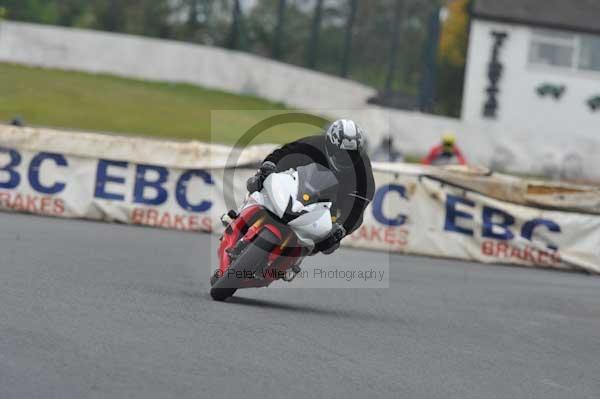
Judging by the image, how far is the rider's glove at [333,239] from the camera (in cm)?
909

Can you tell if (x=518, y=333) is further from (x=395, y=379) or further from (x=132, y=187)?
(x=132, y=187)

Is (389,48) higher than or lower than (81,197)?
higher

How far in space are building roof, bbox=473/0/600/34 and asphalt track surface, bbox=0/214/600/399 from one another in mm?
27358

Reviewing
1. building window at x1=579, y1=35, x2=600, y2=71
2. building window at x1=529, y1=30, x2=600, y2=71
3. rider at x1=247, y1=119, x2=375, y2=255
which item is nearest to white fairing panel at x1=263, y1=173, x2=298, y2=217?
rider at x1=247, y1=119, x2=375, y2=255

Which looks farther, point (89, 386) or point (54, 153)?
point (54, 153)

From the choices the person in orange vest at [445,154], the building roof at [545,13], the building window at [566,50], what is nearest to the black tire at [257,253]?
the person in orange vest at [445,154]

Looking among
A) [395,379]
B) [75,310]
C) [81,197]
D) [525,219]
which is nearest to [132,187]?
[81,197]

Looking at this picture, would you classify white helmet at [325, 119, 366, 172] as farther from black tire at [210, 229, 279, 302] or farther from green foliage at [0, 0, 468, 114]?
green foliage at [0, 0, 468, 114]

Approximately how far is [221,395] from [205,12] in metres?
35.5

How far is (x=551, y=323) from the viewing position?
10641 millimetres

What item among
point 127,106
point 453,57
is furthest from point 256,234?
point 453,57

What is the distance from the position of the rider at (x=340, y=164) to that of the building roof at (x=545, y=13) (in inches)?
1218

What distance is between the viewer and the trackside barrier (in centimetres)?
1620

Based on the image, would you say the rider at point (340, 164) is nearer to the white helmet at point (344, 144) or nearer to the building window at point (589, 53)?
the white helmet at point (344, 144)
